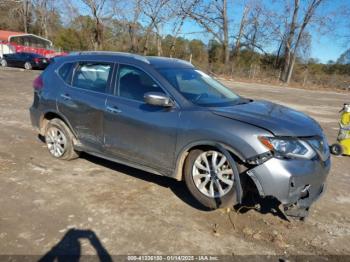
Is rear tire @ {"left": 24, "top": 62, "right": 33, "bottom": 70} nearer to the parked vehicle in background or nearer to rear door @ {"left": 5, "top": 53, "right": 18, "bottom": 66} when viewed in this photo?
the parked vehicle in background

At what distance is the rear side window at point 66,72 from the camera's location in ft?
17.2

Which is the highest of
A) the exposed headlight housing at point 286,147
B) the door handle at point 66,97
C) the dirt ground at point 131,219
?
the door handle at point 66,97

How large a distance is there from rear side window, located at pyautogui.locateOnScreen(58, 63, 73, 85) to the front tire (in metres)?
2.42

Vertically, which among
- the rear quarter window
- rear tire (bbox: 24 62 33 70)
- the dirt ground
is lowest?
the dirt ground

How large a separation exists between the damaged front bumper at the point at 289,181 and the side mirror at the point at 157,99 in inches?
49.3

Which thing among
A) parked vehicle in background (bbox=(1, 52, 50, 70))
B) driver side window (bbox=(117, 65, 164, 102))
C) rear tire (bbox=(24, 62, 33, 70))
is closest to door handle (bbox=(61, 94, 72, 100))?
driver side window (bbox=(117, 65, 164, 102))

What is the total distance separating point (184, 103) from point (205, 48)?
41918 millimetres

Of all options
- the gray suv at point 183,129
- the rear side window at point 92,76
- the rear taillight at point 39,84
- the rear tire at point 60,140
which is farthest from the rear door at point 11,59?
the rear side window at point 92,76

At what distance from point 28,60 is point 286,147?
25.2 meters

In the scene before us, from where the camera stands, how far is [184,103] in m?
4.06

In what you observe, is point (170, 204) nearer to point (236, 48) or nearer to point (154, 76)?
point (154, 76)

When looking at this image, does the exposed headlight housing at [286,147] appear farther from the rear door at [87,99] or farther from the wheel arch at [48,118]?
the wheel arch at [48,118]

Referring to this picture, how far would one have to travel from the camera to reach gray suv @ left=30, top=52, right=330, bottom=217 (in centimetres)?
352

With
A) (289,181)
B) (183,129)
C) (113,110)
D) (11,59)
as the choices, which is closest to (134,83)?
(113,110)
